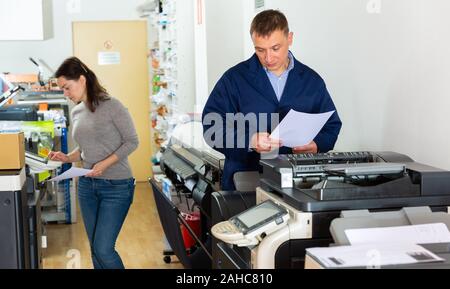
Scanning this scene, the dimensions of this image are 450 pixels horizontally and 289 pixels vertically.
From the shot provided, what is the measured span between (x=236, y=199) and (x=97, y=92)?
1.56 meters

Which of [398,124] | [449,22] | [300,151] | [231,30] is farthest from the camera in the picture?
[231,30]

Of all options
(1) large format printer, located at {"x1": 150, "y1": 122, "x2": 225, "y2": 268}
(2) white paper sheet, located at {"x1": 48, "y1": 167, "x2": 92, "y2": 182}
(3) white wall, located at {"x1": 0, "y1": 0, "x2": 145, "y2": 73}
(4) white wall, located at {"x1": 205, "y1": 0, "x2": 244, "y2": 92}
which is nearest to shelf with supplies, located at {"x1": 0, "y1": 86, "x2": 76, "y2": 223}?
(2) white paper sheet, located at {"x1": 48, "y1": 167, "x2": 92, "y2": 182}

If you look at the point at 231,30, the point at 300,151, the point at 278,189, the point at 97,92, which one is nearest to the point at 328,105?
the point at 300,151

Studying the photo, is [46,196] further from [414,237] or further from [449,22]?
[414,237]

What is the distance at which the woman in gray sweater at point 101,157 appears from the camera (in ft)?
12.6

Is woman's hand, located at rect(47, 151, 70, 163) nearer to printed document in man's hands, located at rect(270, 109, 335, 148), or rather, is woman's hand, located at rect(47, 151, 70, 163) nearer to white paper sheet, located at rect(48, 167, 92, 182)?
white paper sheet, located at rect(48, 167, 92, 182)

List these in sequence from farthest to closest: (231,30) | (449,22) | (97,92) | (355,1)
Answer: (231,30) → (97,92) → (355,1) → (449,22)

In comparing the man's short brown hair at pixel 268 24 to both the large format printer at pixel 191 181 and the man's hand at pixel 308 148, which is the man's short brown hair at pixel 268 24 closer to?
the man's hand at pixel 308 148

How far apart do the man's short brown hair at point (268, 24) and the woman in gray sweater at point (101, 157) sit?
146 cm

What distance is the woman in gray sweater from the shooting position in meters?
3.83

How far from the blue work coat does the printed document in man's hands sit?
317 mm

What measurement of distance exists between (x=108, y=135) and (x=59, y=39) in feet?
19.0

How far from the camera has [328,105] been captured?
2.88 m

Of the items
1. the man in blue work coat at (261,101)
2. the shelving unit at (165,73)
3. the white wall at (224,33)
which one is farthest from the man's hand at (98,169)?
the shelving unit at (165,73)
